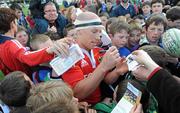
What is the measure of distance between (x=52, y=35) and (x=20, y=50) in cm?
159

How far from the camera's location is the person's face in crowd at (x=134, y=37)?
5.01m

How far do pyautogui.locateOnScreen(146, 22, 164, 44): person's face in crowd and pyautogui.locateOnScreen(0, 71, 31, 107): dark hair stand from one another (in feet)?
7.57

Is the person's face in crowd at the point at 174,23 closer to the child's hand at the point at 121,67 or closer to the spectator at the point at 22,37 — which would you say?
the child's hand at the point at 121,67

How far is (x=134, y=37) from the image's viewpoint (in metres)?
5.03

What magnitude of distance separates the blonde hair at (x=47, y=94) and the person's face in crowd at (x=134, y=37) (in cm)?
287

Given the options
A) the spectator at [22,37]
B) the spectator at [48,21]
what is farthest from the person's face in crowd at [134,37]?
the spectator at [22,37]

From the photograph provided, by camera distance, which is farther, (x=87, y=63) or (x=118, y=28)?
(x=118, y=28)

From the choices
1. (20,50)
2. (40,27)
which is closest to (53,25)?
(40,27)

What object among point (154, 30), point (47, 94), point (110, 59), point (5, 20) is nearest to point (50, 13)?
point (154, 30)

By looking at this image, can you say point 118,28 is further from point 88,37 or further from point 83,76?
point 83,76

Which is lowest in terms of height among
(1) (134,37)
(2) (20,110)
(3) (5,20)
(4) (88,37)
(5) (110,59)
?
(1) (134,37)

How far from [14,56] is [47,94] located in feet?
3.84

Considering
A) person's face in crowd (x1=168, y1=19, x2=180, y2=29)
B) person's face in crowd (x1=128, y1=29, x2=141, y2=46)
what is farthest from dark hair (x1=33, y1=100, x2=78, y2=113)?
person's face in crowd (x1=168, y1=19, x2=180, y2=29)

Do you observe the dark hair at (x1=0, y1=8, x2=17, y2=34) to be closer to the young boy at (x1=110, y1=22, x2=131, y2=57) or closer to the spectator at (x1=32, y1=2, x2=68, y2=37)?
the young boy at (x1=110, y1=22, x2=131, y2=57)
